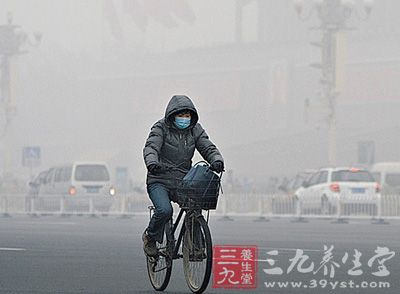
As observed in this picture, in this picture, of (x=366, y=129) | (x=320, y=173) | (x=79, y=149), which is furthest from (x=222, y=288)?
(x=79, y=149)

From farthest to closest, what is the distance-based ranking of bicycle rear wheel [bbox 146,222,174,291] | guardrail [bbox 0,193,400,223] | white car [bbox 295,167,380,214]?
white car [bbox 295,167,380,214] → guardrail [bbox 0,193,400,223] → bicycle rear wheel [bbox 146,222,174,291]

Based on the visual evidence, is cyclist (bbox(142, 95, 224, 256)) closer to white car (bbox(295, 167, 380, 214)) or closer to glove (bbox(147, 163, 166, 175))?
glove (bbox(147, 163, 166, 175))

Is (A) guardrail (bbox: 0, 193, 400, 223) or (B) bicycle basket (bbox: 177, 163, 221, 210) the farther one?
(A) guardrail (bbox: 0, 193, 400, 223)

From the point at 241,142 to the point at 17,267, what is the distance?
8968 cm

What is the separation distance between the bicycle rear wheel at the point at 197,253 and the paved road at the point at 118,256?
426 mm

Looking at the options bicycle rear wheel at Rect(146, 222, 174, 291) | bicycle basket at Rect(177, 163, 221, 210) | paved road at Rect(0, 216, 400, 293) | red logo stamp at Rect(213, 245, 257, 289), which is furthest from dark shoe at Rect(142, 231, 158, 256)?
bicycle basket at Rect(177, 163, 221, 210)

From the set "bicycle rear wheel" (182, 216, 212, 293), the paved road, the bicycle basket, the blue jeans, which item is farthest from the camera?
the paved road

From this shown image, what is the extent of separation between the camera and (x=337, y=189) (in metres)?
41.4

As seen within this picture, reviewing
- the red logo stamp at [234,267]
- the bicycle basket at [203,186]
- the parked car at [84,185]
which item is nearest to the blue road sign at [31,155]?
the parked car at [84,185]

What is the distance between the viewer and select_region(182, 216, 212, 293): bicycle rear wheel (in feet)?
42.3

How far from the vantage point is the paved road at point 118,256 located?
14.3 metres

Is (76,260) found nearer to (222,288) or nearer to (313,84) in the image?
(222,288)

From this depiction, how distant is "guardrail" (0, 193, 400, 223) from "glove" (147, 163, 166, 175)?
87.6 feet

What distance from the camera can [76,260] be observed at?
60.8 feet
